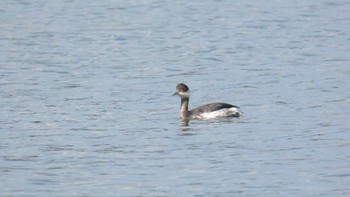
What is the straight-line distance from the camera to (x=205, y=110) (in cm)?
2080

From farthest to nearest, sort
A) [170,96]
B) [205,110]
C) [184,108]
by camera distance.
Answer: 1. [170,96]
2. [184,108]
3. [205,110]

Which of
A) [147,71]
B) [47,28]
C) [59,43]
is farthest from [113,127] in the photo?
[47,28]

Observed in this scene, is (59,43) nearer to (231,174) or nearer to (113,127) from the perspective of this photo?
(113,127)

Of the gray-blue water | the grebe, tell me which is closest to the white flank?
the grebe

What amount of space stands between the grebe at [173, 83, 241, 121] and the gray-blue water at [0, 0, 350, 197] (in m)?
0.18

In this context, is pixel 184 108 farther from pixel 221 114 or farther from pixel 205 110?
pixel 221 114

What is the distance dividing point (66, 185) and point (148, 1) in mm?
Result: 24383

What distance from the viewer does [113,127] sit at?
19672 millimetres

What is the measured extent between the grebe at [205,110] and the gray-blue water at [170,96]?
18 centimetres

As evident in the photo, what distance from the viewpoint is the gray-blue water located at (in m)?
15.6

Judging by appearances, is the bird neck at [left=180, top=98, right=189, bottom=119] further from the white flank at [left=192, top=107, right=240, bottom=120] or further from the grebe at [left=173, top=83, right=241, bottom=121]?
the white flank at [left=192, top=107, right=240, bottom=120]

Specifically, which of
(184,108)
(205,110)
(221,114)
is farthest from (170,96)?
(221,114)

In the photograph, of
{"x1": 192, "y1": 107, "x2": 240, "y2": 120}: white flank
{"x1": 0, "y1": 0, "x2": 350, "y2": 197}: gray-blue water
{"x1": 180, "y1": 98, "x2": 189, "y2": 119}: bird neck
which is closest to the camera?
{"x1": 0, "y1": 0, "x2": 350, "y2": 197}: gray-blue water

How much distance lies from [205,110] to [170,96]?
8.65 feet
